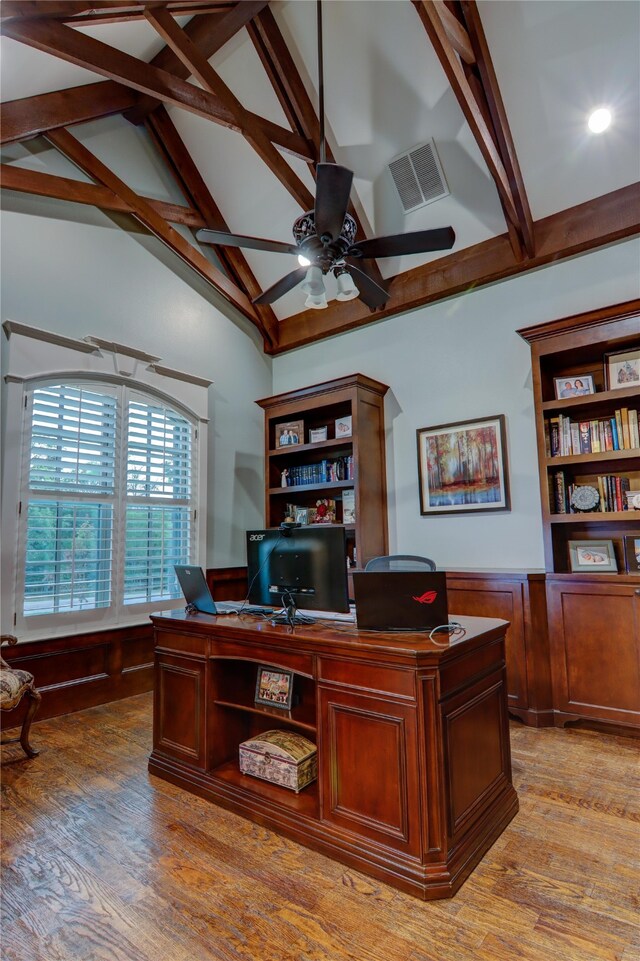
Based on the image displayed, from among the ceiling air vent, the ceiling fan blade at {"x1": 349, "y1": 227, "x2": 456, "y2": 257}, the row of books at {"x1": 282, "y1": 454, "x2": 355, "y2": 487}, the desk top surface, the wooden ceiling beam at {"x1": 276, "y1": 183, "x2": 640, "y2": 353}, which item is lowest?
the desk top surface

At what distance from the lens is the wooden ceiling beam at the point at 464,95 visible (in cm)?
269

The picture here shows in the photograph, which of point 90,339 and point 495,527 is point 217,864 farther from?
point 90,339

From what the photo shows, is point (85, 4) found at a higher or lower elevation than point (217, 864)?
higher

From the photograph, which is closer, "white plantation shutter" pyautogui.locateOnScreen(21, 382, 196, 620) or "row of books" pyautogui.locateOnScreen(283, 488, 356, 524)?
"white plantation shutter" pyautogui.locateOnScreen(21, 382, 196, 620)

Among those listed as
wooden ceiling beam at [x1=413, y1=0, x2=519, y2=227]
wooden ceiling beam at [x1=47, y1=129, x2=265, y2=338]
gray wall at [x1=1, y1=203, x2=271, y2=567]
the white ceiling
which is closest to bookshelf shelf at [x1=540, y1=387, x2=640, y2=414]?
wooden ceiling beam at [x1=413, y1=0, x2=519, y2=227]

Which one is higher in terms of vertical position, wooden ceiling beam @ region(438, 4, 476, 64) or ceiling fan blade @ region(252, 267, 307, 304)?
wooden ceiling beam @ region(438, 4, 476, 64)

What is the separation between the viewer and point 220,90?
340 centimetres

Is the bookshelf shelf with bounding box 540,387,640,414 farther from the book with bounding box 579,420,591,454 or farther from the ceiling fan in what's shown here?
the ceiling fan

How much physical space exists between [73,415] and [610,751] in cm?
437

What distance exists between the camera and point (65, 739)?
329 cm

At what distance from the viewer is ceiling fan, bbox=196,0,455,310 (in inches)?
101

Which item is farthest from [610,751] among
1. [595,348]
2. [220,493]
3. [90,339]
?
[90,339]

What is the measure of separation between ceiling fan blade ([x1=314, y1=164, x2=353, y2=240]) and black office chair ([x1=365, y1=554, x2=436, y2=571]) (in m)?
2.03

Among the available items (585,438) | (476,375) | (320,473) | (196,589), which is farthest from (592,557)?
(196,589)
